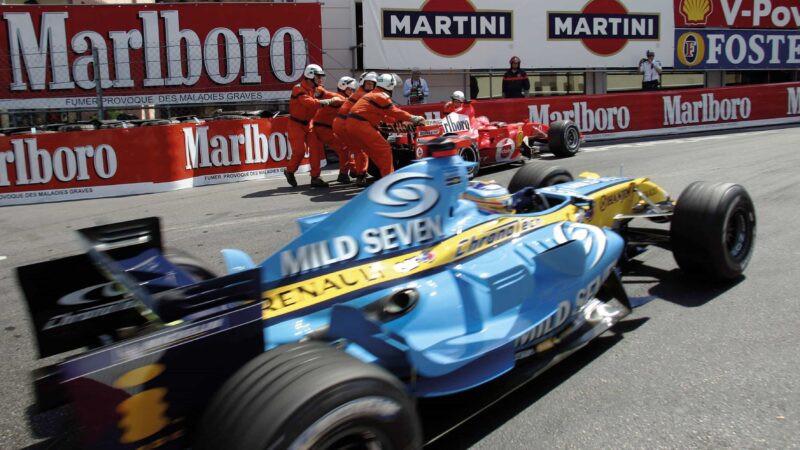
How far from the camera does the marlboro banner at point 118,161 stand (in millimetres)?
10203

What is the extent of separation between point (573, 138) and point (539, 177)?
797 centimetres

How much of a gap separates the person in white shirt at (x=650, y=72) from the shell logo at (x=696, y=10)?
3.04m

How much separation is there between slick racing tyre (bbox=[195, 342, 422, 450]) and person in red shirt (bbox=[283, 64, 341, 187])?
334 inches

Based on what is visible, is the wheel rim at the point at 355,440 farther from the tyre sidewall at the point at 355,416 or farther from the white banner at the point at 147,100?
the white banner at the point at 147,100

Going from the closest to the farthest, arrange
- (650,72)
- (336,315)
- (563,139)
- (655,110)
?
(336,315) → (563,139) → (655,110) → (650,72)

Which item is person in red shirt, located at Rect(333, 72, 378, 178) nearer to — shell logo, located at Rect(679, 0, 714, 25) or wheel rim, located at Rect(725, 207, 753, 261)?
wheel rim, located at Rect(725, 207, 753, 261)

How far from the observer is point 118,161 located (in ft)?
34.7

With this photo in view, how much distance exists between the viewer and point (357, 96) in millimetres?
10227

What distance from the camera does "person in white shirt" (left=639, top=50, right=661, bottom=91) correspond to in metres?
19.6

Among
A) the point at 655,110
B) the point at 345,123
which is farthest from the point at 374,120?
the point at 655,110

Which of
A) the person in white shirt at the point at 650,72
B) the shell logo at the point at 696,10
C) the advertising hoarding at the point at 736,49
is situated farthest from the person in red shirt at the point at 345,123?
the shell logo at the point at 696,10

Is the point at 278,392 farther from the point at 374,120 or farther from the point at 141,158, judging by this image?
the point at 141,158

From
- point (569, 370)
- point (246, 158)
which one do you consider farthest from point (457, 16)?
point (569, 370)

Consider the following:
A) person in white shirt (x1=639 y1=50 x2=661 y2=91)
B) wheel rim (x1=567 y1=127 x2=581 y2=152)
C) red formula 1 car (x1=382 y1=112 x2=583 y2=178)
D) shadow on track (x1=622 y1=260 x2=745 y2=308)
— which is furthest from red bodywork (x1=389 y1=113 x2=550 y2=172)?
person in white shirt (x1=639 y1=50 x2=661 y2=91)
